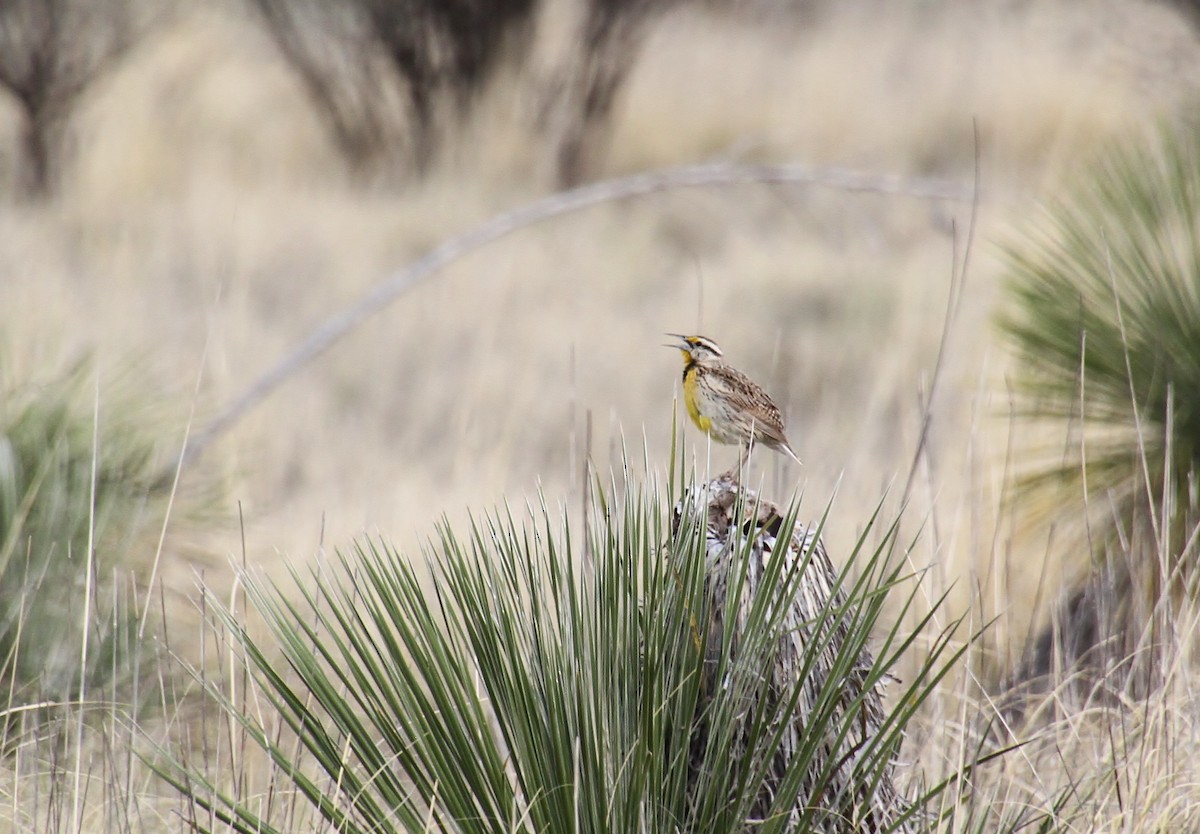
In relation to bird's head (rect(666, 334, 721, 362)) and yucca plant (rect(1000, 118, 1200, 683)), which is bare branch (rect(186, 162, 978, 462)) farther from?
bird's head (rect(666, 334, 721, 362))

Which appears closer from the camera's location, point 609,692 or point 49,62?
point 609,692

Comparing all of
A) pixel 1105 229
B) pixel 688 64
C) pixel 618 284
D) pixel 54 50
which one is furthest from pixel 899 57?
pixel 1105 229

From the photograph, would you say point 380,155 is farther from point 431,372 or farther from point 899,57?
point 899,57

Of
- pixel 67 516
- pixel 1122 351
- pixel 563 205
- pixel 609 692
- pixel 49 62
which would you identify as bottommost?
pixel 609 692

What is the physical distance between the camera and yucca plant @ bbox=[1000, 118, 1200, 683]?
9.65ft

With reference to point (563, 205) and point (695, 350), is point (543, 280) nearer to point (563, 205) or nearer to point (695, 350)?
point (563, 205)

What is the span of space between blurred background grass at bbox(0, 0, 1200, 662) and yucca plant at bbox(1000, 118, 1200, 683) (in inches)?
9.7

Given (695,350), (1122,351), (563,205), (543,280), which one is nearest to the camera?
(695,350)

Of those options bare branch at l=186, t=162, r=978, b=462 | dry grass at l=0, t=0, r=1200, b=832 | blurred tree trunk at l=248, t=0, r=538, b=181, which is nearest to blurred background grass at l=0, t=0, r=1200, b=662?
dry grass at l=0, t=0, r=1200, b=832

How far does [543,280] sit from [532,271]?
0.35 ft

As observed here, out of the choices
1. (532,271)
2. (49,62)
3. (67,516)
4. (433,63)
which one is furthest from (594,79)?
(67,516)

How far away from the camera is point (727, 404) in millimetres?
2053

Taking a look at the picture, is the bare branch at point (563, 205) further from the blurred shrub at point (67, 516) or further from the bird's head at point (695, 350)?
the bird's head at point (695, 350)

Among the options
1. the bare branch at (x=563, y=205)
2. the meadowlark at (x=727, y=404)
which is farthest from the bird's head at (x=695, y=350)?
the bare branch at (x=563, y=205)
